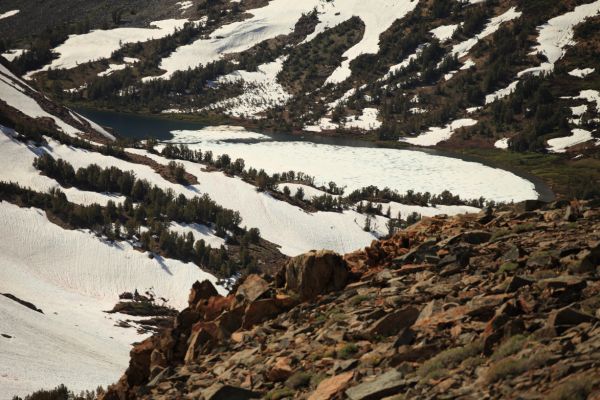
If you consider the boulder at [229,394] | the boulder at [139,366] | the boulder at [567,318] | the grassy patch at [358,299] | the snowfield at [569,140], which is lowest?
the snowfield at [569,140]

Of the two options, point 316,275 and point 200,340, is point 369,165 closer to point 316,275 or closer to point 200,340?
point 316,275

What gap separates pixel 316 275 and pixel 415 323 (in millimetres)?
5961

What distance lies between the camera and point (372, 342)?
16016 mm

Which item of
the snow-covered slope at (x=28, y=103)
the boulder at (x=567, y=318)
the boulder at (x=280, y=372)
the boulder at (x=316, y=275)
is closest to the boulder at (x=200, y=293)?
the boulder at (x=316, y=275)

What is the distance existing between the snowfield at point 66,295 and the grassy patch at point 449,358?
23.5 meters

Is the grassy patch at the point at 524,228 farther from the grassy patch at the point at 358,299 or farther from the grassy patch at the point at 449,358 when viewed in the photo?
the grassy patch at the point at 449,358

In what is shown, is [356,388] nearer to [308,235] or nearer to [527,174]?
[308,235]

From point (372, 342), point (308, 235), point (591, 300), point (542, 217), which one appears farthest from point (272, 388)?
point (308, 235)

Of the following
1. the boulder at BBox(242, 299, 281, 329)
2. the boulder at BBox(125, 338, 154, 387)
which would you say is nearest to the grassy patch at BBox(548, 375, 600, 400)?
the boulder at BBox(242, 299, 281, 329)

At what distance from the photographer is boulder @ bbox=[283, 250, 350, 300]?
21.3 metres

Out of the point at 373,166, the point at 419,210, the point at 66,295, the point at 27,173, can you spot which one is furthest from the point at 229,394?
the point at 373,166

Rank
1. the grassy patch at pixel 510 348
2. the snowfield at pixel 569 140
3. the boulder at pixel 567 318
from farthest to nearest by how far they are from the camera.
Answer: the snowfield at pixel 569 140 → the boulder at pixel 567 318 → the grassy patch at pixel 510 348

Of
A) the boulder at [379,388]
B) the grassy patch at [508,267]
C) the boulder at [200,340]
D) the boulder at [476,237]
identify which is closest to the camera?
the boulder at [379,388]

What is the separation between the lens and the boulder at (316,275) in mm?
21312
